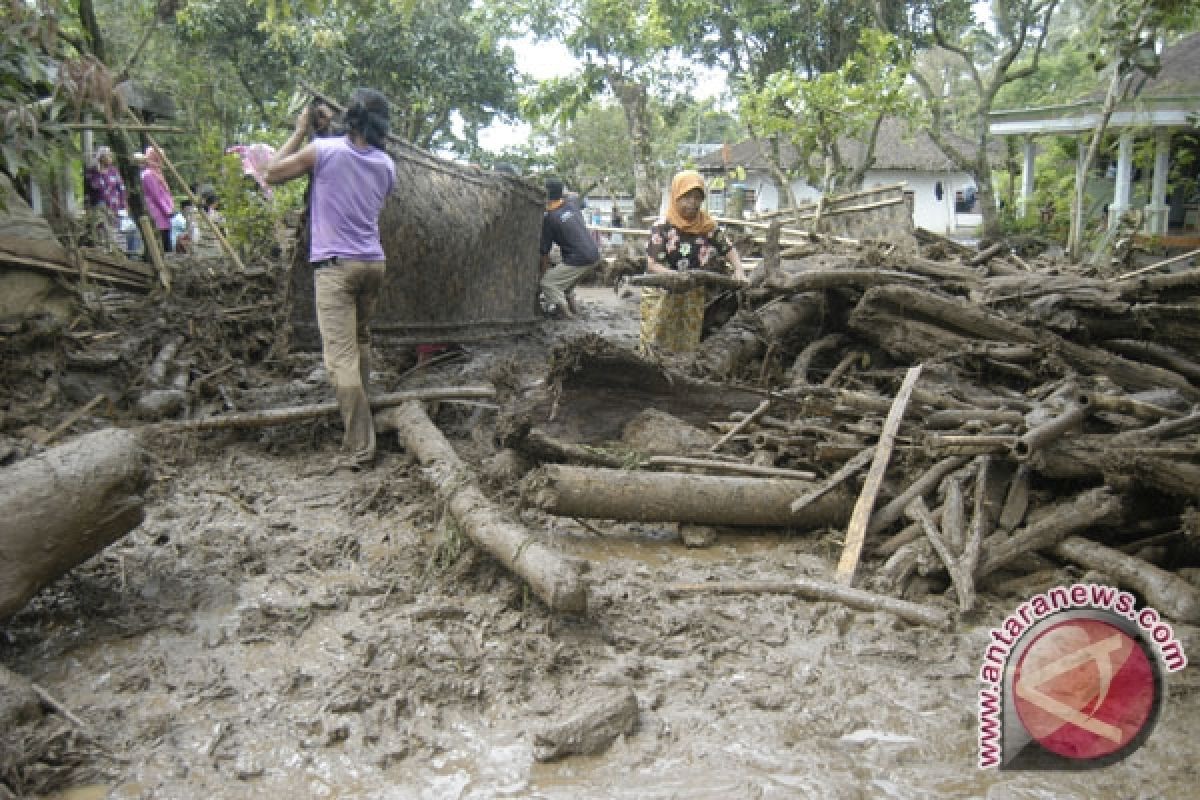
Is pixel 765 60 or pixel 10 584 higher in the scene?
pixel 765 60

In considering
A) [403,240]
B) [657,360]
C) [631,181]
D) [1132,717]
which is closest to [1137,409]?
[1132,717]

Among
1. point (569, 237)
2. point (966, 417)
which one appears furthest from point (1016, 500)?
point (569, 237)

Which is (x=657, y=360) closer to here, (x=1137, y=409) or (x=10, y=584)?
(x=1137, y=409)

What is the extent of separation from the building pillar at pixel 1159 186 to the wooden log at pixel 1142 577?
15256 mm

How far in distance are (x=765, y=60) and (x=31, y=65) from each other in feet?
68.5

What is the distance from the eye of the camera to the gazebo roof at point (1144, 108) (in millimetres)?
16047

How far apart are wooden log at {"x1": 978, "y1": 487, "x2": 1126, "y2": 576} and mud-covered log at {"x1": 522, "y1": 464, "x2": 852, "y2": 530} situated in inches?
32.2

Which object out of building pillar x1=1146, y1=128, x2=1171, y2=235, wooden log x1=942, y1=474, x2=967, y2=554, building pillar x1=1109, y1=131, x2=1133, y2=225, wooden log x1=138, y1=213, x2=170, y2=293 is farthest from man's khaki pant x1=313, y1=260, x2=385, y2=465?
building pillar x1=1146, y1=128, x2=1171, y2=235

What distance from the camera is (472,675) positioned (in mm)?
3197

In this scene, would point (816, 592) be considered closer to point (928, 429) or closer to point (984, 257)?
Result: point (928, 429)

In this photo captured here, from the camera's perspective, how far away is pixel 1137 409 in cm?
461
